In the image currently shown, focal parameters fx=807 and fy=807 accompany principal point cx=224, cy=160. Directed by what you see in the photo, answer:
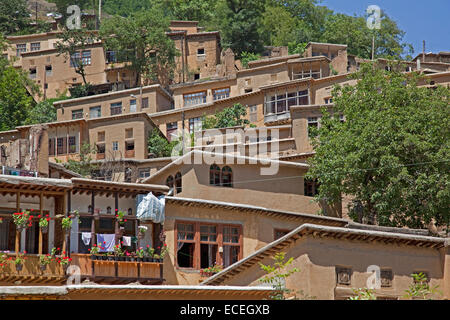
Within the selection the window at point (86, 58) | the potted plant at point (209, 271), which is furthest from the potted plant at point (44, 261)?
the window at point (86, 58)

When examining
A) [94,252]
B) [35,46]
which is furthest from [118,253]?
[35,46]

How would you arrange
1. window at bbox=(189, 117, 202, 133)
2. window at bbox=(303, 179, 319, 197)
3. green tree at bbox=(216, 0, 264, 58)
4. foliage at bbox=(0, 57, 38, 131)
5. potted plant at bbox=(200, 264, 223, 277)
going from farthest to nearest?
green tree at bbox=(216, 0, 264, 58)
foliage at bbox=(0, 57, 38, 131)
window at bbox=(189, 117, 202, 133)
window at bbox=(303, 179, 319, 197)
potted plant at bbox=(200, 264, 223, 277)

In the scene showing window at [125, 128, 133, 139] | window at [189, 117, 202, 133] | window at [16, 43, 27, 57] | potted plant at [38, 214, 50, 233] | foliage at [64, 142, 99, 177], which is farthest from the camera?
window at [16, 43, 27, 57]

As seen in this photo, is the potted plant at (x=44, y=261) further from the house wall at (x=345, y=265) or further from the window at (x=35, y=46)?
the window at (x=35, y=46)

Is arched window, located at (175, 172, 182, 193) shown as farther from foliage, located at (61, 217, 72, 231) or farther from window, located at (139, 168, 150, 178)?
window, located at (139, 168, 150, 178)

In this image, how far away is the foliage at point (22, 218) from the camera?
92.8 ft

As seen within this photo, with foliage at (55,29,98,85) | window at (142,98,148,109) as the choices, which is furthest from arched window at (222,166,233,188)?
foliage at (55,29,98,85)

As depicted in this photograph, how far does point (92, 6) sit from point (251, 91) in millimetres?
39050

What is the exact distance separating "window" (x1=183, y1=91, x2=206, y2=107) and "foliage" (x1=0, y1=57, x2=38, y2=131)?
1238cm

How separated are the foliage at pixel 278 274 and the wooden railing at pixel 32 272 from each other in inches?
291

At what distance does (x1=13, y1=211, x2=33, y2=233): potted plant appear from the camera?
28.3 metres

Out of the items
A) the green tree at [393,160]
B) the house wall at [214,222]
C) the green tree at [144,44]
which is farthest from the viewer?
the green tree at [144,44]

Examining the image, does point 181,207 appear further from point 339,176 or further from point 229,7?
point 229,7

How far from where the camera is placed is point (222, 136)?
5094 cm
